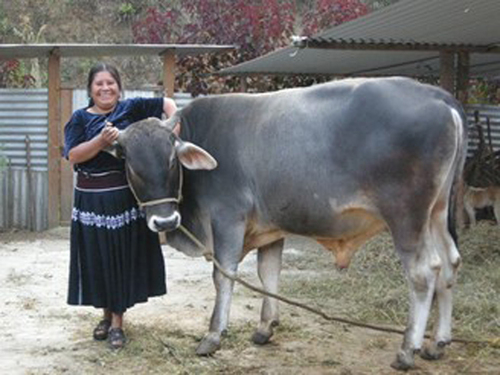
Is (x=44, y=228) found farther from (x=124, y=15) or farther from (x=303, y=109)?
(x=124, y=15)

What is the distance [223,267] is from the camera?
4969 mm

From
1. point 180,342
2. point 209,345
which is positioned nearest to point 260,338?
point 209,345

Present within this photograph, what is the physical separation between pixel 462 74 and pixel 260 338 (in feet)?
14.6

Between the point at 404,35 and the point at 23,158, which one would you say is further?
the point at 23,158

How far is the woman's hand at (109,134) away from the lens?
4645mm

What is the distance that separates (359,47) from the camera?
7254mm

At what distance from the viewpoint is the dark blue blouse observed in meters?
4.93

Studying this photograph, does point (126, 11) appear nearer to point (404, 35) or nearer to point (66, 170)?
point (66, 170)

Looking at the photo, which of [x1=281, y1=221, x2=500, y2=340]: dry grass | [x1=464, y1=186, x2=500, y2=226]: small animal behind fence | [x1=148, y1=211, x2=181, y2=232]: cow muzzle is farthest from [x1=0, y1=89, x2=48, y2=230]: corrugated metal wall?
[x1=148, y1=211, x2=181, y2=232]: cow muzzle

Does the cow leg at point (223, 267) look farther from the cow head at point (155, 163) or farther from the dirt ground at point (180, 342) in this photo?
the cow head at point (155, 163)

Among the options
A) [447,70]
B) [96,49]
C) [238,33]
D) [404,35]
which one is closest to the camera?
[404,35]

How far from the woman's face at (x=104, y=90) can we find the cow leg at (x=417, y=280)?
6.53 ft

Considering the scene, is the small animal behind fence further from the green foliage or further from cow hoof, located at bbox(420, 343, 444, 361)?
the green foliage

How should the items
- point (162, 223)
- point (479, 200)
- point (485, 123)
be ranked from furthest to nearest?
point (485, 123) < point (479, 200) < point (162, 223)
